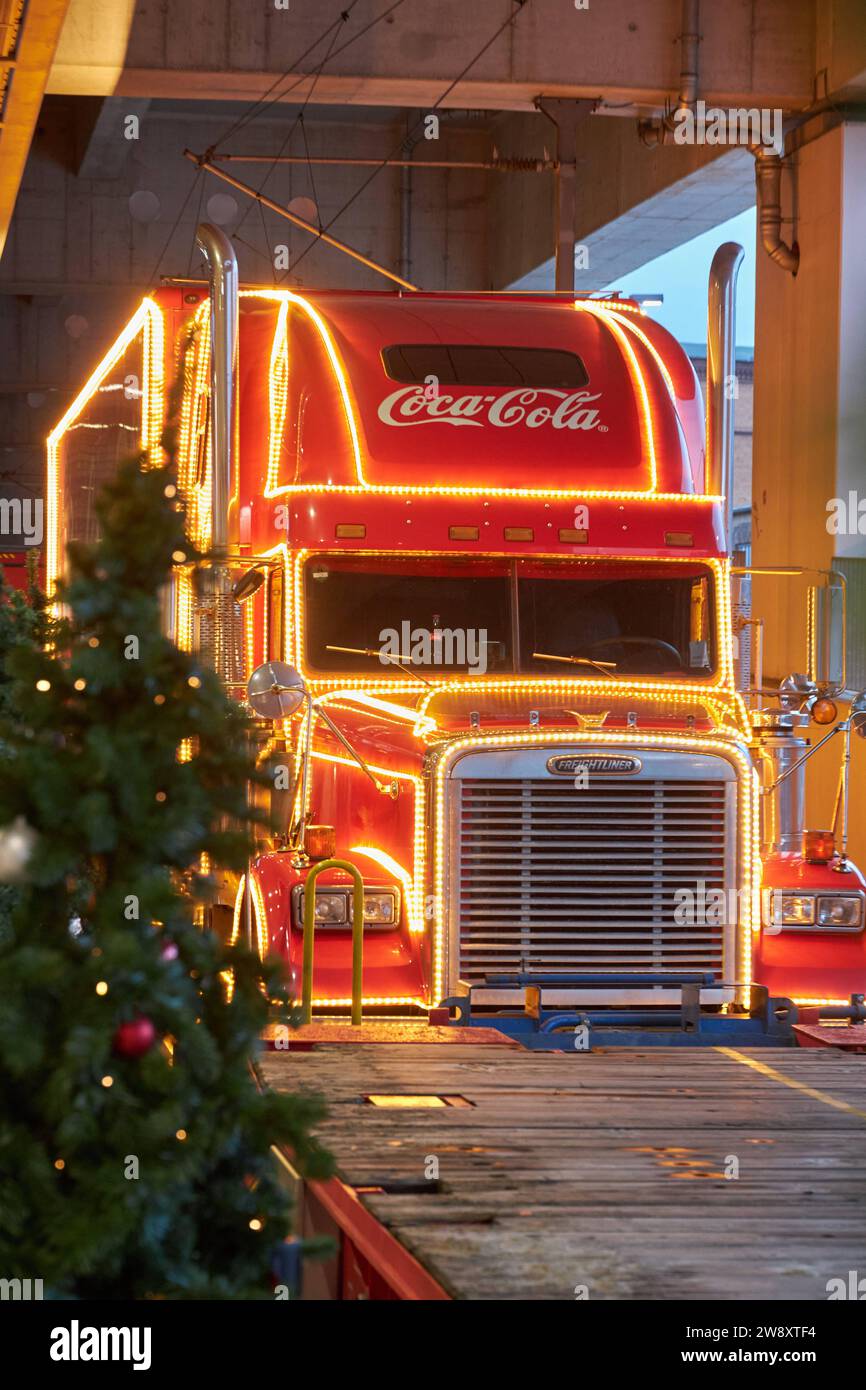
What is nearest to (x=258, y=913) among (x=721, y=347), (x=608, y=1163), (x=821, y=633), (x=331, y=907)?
(x=331, y=907)

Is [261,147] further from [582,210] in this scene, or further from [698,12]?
[698,12]

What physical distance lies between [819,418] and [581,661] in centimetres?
794

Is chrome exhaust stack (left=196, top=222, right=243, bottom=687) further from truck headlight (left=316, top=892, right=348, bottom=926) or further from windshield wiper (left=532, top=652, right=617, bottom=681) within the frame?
windshield wiper (left=532, top=652, right=617, bottom=681)

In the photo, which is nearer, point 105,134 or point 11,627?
point 11,627

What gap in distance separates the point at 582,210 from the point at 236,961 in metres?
19.9

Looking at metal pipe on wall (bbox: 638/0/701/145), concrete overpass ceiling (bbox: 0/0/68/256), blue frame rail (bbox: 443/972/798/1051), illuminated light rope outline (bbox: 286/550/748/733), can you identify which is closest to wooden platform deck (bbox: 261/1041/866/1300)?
blue frame rail (bbox: 443/972/798/1051)

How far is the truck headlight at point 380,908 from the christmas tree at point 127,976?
171 inches

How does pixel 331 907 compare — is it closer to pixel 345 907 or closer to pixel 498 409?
pixel 345 907

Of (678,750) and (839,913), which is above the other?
(678,750)

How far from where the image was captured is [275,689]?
24.3 ft

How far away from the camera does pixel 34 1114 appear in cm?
305

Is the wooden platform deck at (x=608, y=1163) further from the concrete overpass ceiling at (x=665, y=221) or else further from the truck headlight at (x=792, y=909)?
the concrete overpass ceiling at (x=665, y=221)

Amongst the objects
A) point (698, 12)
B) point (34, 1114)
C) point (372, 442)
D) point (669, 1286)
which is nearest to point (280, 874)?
point (372, 442)

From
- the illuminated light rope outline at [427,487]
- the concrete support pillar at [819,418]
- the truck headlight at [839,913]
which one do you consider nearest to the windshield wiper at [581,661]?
the illuminated light rope outline at [427,487]
